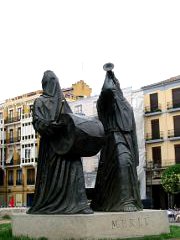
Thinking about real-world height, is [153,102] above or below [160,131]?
above

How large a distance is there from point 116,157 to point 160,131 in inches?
1577

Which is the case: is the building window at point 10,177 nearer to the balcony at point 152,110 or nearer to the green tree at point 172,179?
the balcony at point 152,110

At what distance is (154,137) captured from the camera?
51406 mm

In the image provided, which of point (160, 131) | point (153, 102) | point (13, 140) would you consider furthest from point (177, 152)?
point (13, 140)

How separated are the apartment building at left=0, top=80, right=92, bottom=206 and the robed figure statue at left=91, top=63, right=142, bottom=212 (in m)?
50.4

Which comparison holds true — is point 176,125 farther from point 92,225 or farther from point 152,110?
point 92,225

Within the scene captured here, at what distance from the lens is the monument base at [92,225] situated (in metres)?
9.23

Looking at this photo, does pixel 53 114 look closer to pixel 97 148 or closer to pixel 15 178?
pixel 97 148

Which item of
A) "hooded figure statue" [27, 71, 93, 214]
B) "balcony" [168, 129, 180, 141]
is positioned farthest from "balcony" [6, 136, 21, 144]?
"hooded figure statue" [27, 71, 93, 214]

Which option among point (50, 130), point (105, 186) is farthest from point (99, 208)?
point (50, 130)

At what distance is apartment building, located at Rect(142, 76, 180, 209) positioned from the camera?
162 ft

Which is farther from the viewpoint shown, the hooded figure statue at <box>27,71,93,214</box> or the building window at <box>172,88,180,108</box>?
the building window at <box>172,88,180,108</box>

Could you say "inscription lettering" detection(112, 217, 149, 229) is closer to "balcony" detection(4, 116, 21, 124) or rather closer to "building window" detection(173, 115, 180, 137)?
"building window" detection(173, 115, 180, 137)

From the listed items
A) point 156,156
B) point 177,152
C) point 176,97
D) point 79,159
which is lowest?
point 79,159
